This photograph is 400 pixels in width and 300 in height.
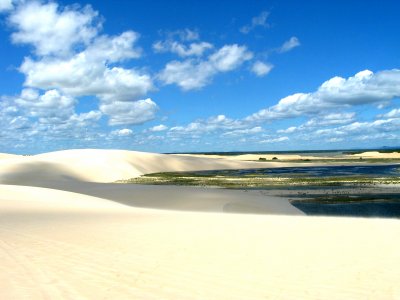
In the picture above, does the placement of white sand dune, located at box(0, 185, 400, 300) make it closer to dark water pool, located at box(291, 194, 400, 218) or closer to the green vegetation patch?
dark water pool, located at box(291, 194, 400, 218)

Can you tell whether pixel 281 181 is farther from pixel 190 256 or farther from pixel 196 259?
pixel 196 259

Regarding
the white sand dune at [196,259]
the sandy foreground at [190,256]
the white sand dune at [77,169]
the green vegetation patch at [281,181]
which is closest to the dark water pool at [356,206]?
the sandy foreground at [190,256]

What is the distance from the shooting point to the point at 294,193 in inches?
1347

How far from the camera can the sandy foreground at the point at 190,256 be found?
7.66m

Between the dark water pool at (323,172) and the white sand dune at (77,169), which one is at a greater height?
the white sand dune at (77,169)

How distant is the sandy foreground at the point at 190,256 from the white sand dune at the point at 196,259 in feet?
0.08

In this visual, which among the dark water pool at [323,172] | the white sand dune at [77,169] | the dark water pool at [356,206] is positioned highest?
the white sand dune at [77,169]

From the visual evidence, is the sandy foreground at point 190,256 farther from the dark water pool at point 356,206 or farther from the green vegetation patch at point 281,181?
the green vegetation patch at point 281,181

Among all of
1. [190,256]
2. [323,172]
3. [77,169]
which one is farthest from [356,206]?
[77,169]

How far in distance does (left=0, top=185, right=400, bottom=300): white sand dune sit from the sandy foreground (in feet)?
0.08

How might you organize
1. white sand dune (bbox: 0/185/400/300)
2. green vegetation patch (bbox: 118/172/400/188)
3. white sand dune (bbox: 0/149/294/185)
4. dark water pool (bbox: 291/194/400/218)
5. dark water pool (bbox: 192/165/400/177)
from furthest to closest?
1. dark water pool (bbox: 192/165/400/177)
2. white sand dune (bbox: 0/149/294/185)
3. green vegetation patch (bbox: 118/172/400/188)
4. dark water pool (bbox: 291/194/400/218)
5. white sand dune (bbox: 0/185/400/300)

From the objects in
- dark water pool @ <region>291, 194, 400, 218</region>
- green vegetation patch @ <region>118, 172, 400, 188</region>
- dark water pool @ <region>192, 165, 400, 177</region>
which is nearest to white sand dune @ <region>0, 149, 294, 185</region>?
green vegetation patch @ <region>118, 172, 400, 188</region>

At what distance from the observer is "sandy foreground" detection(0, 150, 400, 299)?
25.1 feet

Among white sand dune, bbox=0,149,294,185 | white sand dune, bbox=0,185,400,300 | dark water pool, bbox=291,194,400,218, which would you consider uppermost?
white sand dune, bbox=0,149,294,185
